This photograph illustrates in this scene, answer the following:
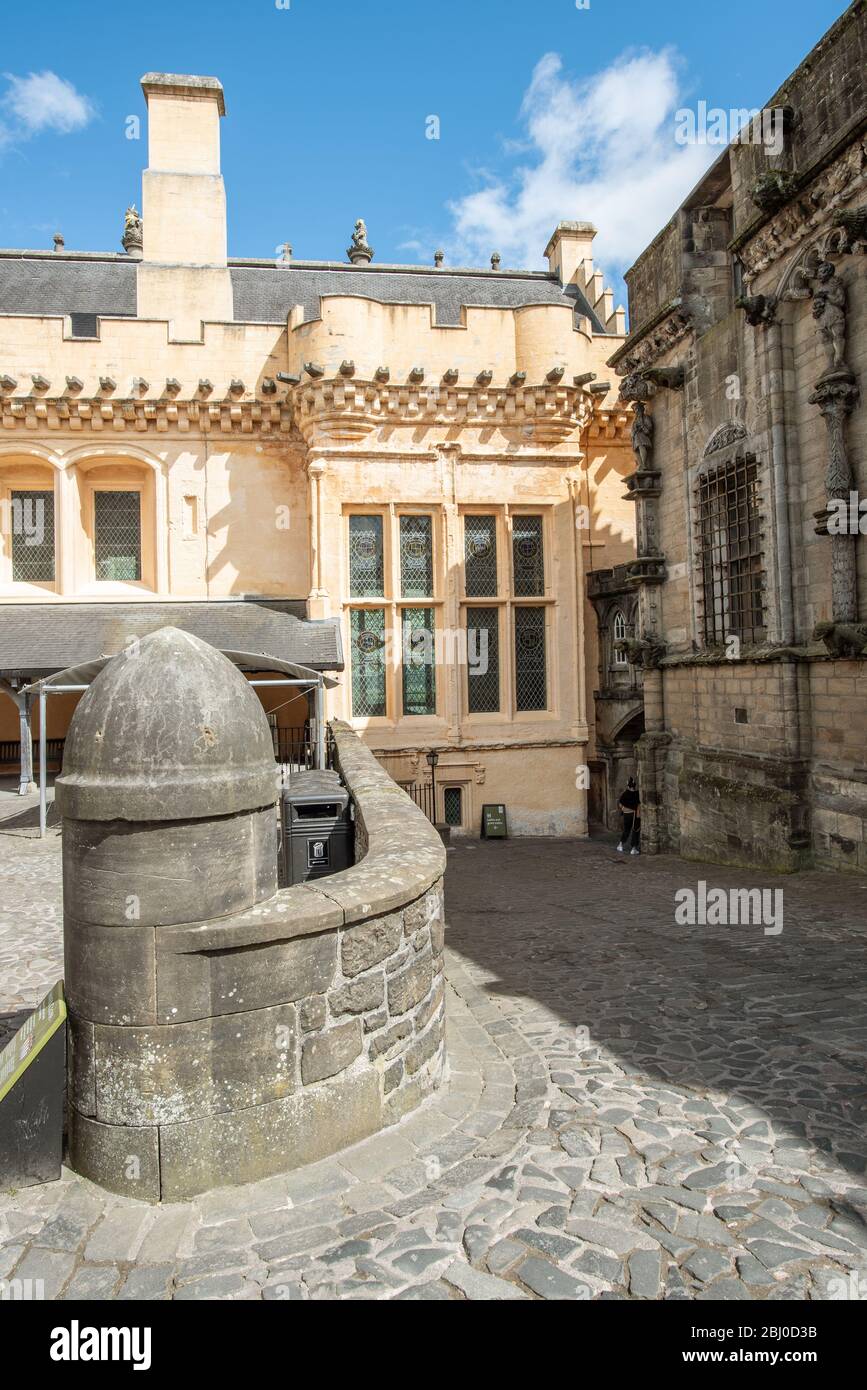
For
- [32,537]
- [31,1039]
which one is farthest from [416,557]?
[31,1039]

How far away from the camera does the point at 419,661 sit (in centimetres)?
1856

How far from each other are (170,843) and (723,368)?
42.3 ft

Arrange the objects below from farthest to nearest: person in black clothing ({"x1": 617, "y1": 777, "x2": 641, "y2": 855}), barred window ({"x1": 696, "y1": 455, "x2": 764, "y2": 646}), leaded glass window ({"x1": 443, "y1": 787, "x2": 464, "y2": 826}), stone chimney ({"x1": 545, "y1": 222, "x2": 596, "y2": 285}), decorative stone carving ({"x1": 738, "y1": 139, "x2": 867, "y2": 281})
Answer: stone chimney ({"x1": 545, "y1": 222, "x2": 596, "y2": 285}) < leaded glass window ({"x1": 443, "y1": 787, "x2": 464, "y2": 826}) < person in black clothing ({"x1": 617, "y1": 777, "x2": 641, "y2": 855}) < barred window ({"x1": 696, "y1": 455, "x2": 764, "y2": 646}) < decorative stone carving ({"x1": 738, "y1": 139, "x2": 867, "y2": 281})

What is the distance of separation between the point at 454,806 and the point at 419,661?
3.24m

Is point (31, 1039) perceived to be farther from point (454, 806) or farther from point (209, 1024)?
point (454, 806)

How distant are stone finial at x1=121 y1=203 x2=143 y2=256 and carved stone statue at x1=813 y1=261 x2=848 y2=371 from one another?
19250 mm

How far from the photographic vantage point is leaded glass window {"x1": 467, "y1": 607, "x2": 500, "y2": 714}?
1873cm

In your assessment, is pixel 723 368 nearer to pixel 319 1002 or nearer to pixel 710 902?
pixel 710 902

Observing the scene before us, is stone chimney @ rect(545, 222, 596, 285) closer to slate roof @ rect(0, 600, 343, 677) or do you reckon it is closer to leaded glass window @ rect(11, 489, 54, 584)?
slate roof @ rect(0, 600, 343, 677)

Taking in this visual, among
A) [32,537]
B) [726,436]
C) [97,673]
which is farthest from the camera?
[32,537]

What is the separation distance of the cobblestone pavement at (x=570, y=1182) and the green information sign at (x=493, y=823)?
37.2ft

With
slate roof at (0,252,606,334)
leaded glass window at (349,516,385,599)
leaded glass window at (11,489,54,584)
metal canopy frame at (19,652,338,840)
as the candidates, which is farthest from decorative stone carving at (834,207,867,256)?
leaded glass window at (11,489,54,584)

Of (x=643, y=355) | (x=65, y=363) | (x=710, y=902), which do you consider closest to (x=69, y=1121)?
(x=710, y=902)

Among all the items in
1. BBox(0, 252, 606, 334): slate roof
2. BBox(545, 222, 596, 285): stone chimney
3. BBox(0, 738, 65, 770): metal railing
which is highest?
BBox(545, 222, 596, 285): stone chimney
